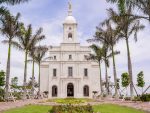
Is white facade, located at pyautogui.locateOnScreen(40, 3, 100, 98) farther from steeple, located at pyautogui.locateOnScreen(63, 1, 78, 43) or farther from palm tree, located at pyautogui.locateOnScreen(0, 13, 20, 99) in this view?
palm tree, located at pyautogui.locateOnScreen(0, 13, 20, 99)

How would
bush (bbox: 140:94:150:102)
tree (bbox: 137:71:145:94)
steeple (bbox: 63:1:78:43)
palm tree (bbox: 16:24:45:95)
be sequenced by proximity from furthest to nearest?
steeple (bbox: 63:1:78:43), tree (bbox: 137:71:145:94), palm tree (bbox: 16:24:45:95), bush (bbox: 140:94:150:102)

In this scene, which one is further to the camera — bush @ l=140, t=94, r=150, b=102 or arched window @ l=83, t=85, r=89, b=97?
arched window @ l=83, t=85, r=89, b=97

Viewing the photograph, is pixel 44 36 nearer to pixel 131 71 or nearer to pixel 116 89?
pixel 116 89

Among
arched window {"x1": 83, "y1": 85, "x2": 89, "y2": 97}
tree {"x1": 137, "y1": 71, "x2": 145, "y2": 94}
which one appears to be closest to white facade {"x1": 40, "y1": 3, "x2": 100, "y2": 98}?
arched window {"x1": 83, "y1": 85, "x2": 89, "y2": 97}

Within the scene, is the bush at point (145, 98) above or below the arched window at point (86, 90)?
below

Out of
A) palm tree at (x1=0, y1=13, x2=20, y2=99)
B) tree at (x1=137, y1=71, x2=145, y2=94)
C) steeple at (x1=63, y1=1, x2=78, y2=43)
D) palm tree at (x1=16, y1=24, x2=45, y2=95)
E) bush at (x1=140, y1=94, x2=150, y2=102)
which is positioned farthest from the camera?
steeple at (x1=63, y1=1, x2=78, y2=43)

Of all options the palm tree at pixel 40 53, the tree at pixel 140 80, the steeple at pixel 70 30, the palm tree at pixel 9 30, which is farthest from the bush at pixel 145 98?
the steeple at pixel 70 30

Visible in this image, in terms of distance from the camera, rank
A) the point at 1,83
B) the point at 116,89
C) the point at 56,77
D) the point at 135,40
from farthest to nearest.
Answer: the point at 56,77 → the point at 1,83 → the point at 116,89 → the point at 135,40

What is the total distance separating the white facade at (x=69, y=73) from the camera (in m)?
59.2

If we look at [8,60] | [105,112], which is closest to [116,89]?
[8,60]

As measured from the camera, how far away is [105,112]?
1706 cm

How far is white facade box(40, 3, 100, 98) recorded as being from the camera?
5919 centimetres

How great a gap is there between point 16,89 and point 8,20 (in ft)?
46.3

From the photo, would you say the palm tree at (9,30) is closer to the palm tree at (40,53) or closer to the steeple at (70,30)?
the palm tree at (40,53)
